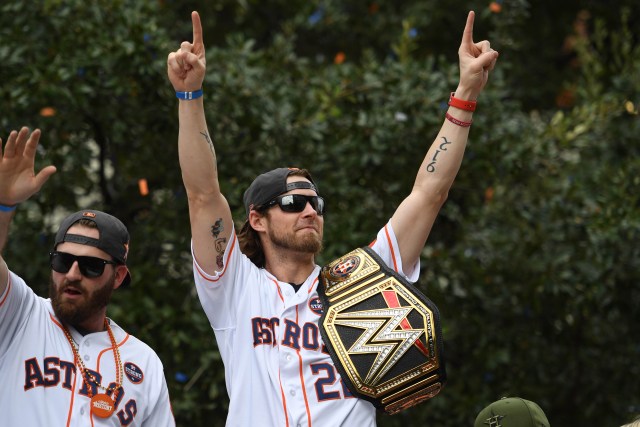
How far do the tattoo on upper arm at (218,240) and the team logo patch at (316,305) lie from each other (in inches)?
14.6

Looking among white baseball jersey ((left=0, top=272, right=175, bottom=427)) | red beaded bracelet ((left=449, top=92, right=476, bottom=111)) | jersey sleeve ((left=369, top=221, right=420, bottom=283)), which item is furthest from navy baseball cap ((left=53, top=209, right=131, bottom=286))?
red beaded bracelet ((left=449, top=92, right=476, bottom=111))

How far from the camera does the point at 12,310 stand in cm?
388

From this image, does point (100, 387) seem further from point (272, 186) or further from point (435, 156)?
point (435, 156)

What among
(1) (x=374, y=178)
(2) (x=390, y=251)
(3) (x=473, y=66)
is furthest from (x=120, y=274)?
(1) (x=374, y=178)

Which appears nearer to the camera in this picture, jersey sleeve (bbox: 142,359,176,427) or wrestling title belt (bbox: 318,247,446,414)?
wrestling title belt (bbox: 318,247,446,414)

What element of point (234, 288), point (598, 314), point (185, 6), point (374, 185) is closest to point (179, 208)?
point (374, 185)

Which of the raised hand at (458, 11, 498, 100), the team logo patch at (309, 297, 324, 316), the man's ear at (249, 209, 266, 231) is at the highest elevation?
A: the raised hand at (458, 11, 498, 100)

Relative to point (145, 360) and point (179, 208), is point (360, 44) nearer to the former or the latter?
point (179, 208)

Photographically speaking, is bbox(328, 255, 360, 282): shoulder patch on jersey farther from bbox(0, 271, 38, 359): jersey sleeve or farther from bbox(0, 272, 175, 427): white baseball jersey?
bbox(0, 271, 38, 359): jersey sleeve

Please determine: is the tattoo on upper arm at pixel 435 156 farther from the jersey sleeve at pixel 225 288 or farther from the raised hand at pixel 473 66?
the jersey sleeve at pixel 225 288

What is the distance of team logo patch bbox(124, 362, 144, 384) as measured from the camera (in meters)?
4.08

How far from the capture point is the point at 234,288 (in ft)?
13.3

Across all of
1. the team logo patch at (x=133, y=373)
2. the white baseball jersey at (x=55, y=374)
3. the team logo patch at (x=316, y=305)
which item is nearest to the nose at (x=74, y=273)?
the white baseball jersey at (x=55, y=374)

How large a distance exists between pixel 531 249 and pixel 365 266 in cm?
334
